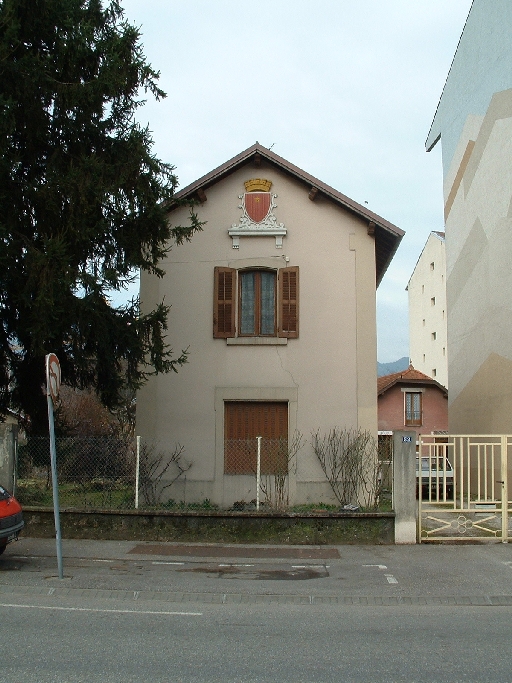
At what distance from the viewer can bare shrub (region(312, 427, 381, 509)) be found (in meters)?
15.1

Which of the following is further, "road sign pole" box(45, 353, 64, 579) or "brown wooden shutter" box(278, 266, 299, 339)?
"brown wooden shutter" box(278, 266, 299, 339)

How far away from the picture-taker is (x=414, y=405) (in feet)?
139

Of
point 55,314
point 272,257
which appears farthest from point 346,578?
point 272,257

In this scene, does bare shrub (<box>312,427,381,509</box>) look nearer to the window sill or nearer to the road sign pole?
the window sill

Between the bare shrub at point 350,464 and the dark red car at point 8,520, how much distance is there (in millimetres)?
6647

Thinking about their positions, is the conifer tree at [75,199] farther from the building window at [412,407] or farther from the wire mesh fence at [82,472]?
the building window at [412,407]

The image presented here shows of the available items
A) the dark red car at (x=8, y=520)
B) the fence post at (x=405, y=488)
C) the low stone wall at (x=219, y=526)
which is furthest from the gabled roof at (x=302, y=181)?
the dark red car at (x=8, y=520)

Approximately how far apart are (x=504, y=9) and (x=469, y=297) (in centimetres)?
802

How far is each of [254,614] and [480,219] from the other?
16.3 meters

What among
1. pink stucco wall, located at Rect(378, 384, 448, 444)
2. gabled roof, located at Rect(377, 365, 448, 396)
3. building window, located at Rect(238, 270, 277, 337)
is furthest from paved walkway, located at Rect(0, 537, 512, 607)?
pink stucco wall, located at Rect(378, 384, 448, 444)

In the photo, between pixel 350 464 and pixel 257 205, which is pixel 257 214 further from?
pixel 350 464

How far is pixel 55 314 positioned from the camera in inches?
502

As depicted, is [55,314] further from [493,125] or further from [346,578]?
[493,125]

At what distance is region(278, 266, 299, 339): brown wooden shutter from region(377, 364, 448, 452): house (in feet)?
84.8
